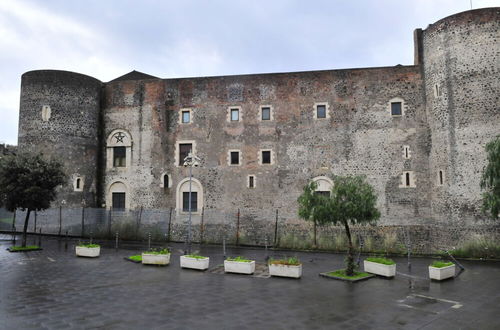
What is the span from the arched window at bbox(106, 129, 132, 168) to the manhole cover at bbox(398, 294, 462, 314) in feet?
73.3

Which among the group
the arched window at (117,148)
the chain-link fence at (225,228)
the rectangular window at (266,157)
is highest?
the arched window at (117,148)

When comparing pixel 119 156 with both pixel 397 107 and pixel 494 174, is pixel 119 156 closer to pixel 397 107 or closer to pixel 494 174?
pixel 397 107

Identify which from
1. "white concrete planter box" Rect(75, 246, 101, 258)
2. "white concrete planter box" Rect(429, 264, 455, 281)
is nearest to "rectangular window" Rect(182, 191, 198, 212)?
"white concrete planter box" Rect(75, 246, 101, 258)

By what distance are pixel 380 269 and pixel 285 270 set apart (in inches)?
130

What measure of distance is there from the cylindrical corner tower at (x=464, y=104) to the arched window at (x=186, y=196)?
14.6 m

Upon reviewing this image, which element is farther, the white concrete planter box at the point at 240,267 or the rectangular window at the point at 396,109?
the rectangular window at the point at 396,109

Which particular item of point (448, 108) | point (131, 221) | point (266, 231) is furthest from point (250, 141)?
point (448, 108)

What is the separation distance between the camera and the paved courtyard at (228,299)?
8.66m

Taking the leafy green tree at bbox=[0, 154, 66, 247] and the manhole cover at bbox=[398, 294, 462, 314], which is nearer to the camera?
the manhole cover at bbox=[398, 294, 462, 314]

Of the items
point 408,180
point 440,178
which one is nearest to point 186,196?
point 408,180

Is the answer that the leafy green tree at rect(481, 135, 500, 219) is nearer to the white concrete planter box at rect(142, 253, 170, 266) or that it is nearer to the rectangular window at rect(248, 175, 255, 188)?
the white concrete planter box at rect(142, 253, 170, 266)

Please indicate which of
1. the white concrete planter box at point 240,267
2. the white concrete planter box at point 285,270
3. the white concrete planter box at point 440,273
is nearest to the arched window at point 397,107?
the white concrete planter box at point 440,273

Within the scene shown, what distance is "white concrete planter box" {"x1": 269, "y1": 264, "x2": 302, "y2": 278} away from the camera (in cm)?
1346

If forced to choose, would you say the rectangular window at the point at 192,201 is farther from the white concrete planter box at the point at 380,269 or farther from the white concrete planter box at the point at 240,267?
the white concrete planter box at the point at 380,269
